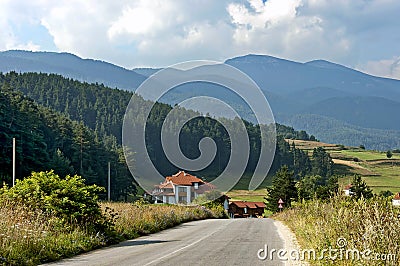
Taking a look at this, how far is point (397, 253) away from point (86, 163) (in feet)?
247

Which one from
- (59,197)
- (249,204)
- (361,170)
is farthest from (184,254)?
(361,170)

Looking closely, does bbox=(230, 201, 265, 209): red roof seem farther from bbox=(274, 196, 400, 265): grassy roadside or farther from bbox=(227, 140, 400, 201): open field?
bbox=(274, 196, 400, 265): grassy roadside

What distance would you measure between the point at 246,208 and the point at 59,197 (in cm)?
8004

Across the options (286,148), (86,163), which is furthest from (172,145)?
(286,148)

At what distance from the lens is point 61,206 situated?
55.8 feet

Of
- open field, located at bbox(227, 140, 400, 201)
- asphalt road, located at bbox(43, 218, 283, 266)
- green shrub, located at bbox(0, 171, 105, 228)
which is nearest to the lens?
asphalt road, located at bbox(43, 218, 283, 266)

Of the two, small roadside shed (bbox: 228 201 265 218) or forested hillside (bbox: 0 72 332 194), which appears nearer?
forested hillside (bbox: 0 72 332 194)

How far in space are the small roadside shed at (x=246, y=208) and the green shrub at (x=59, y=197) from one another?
72.3m

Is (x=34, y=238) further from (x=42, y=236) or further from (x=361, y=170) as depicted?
(x=361, y=170)

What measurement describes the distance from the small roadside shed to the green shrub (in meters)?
72.3

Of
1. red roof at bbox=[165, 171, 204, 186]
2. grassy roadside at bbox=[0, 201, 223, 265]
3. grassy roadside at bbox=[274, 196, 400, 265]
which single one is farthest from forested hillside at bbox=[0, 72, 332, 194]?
grassy roadside at bbox=[274, 196, 400, 265]

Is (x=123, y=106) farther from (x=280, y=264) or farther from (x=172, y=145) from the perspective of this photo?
(x=280, y=264)

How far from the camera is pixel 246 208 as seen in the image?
314 ft

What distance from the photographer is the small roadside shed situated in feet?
305
